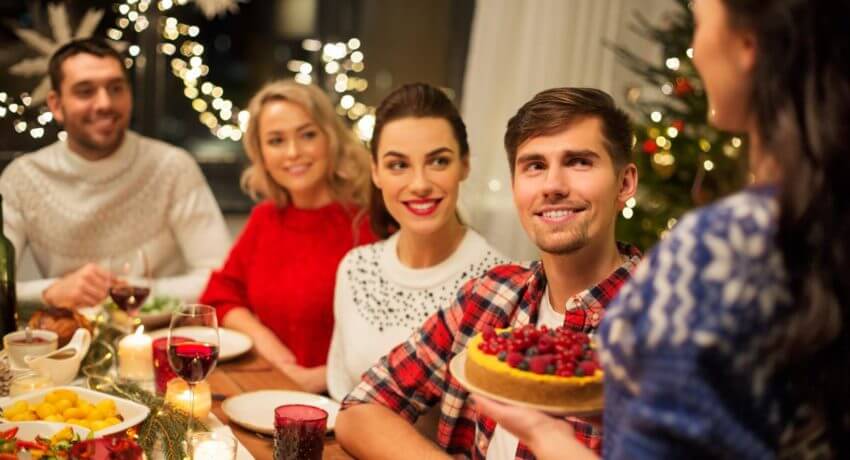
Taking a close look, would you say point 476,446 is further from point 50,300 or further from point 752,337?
point 50,300

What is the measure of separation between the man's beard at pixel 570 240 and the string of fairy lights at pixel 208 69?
2479mm

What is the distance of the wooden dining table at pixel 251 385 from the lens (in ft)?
5.69

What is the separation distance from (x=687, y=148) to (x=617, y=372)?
253cm

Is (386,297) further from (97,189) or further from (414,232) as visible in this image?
(97,189)

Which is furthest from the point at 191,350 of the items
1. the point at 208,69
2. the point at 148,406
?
the point at 208,69

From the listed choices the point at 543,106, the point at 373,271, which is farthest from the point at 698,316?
the point at 373,271

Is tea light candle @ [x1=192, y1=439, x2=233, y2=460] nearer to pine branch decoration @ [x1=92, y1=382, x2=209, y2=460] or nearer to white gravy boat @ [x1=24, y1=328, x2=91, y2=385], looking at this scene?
pine branch decoration @ [x1=92, y1=382, x2=209, y2=460]

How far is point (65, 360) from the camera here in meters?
1.91

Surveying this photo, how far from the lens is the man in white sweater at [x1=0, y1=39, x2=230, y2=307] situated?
3117 millimetres

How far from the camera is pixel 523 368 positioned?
4.19 feet

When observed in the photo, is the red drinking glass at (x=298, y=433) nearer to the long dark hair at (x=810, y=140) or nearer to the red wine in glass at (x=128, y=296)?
the red wine in glass at (x=128, y=296)

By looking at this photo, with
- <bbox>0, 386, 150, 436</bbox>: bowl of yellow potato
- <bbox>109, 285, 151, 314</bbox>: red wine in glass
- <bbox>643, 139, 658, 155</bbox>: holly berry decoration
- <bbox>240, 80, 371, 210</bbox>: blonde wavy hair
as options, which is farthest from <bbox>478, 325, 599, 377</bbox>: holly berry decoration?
<bbox>643, 139, 658, 155</bbox>: holly berry decoration

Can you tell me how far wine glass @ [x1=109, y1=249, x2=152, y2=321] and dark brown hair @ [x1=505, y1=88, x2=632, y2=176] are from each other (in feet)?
3.46

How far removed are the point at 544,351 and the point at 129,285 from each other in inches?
50.5
